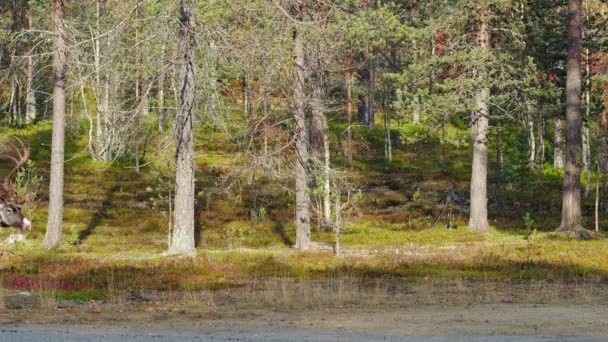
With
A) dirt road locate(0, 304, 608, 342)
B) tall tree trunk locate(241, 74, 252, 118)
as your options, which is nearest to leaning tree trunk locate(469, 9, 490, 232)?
tall tree trunk locate(241, 74, 252, 118)

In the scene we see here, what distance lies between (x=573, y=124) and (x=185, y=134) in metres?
13.6

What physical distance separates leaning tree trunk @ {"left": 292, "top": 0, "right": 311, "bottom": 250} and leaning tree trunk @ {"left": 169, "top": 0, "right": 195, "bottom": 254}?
120 inches

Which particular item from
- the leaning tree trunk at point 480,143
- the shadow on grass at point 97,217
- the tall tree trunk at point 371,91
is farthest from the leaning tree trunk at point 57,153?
the tall tree trunk at point 371,91

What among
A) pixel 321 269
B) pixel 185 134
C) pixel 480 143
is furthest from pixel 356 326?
pixel 480 143

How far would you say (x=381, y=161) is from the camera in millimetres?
53719

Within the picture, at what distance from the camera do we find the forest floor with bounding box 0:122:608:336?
52.9 ft

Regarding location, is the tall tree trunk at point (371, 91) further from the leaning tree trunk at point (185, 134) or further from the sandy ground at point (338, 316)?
the sandy ground at point (338, 316)

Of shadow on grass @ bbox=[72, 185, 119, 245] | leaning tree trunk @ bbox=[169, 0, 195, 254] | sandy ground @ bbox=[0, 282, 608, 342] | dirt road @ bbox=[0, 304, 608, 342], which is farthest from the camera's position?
shadow on grass @ bbox=[72, 185, 119, 245]

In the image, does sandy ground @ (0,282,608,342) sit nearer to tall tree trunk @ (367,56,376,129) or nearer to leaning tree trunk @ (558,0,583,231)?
leaning tree trunk @ (558,0,583,231)

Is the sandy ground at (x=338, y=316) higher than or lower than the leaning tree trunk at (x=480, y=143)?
lower

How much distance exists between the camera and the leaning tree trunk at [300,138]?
27.1m

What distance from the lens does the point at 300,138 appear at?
1083 inches

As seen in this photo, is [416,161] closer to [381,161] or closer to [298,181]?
[381,161]

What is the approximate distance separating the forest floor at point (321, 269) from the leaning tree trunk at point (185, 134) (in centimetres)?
94
